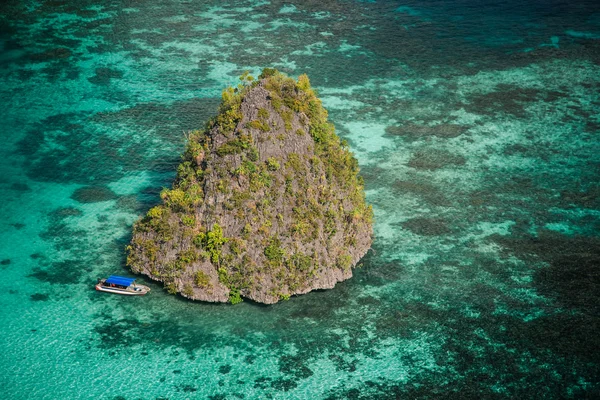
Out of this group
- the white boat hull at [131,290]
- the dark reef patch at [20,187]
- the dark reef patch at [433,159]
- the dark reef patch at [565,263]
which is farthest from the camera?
the dark reef patch at [433,159]

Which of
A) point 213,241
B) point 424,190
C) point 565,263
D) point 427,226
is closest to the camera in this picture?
point 213,241

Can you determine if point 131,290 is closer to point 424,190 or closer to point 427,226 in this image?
point 427,226

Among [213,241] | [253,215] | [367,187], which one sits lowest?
[367,187]

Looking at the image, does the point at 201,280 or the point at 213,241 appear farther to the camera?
the point at 213,241

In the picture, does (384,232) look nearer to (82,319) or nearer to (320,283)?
(320,283)

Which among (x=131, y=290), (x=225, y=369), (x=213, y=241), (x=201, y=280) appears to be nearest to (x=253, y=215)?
(x=213, y=241)

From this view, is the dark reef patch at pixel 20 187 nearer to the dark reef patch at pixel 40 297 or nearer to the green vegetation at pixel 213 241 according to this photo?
the dark reef patch at pixel 40 297

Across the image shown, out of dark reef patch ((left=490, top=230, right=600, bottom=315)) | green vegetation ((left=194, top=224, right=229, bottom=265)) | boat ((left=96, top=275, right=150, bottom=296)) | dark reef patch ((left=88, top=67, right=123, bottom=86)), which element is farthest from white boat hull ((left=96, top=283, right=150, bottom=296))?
dark reef patch ((left=88, top=67, right=123, bottom=86))

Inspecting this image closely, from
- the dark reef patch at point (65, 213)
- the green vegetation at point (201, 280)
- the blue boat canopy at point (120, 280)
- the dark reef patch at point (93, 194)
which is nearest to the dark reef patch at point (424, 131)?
the dark reef patch at point (93, 194)
